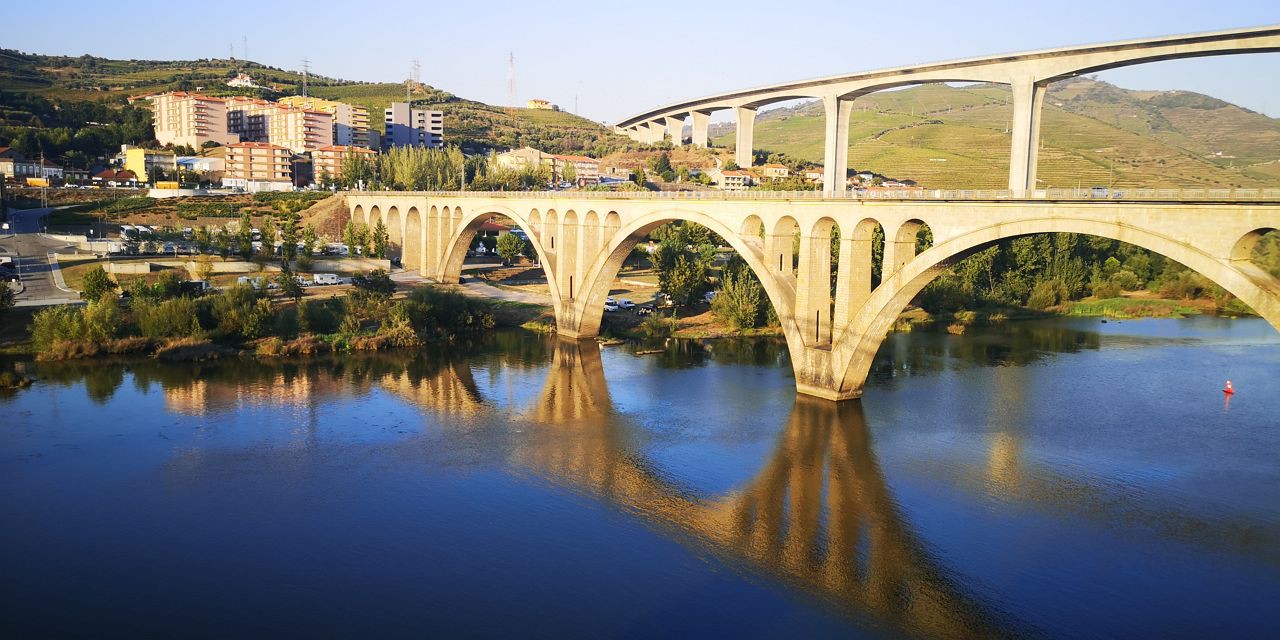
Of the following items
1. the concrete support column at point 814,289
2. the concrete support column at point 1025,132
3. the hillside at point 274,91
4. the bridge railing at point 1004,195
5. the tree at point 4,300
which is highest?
the hillside at point 274,91

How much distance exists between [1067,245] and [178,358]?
4571cm

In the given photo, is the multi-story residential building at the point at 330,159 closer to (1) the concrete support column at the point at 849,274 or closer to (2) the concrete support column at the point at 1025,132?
(1) the concrete support column at the point at 849,274

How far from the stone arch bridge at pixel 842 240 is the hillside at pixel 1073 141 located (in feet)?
89.8

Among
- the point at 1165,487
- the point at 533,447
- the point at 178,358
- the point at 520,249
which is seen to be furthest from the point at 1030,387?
the point at 520,249

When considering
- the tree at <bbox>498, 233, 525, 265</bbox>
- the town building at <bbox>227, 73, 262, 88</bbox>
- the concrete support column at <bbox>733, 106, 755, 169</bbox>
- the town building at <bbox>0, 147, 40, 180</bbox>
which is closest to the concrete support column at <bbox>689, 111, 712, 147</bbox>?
the concrete support column at <bbox>733, 106, 755, 169</bbox>

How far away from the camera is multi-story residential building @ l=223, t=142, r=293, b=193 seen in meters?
84.9

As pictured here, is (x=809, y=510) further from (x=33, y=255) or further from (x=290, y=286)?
(x=33, y=255)

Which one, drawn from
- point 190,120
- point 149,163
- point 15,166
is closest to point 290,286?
point 15,166

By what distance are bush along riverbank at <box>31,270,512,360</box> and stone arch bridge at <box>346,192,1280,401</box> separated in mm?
6070

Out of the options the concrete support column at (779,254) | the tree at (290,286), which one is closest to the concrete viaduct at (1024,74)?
the concrete support column at (779,254)

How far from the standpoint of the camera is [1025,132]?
24.5 meters

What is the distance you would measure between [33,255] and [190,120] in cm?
5279

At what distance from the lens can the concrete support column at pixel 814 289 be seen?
2809 centimetres

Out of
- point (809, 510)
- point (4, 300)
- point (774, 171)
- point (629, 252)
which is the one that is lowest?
point (809, 510)
